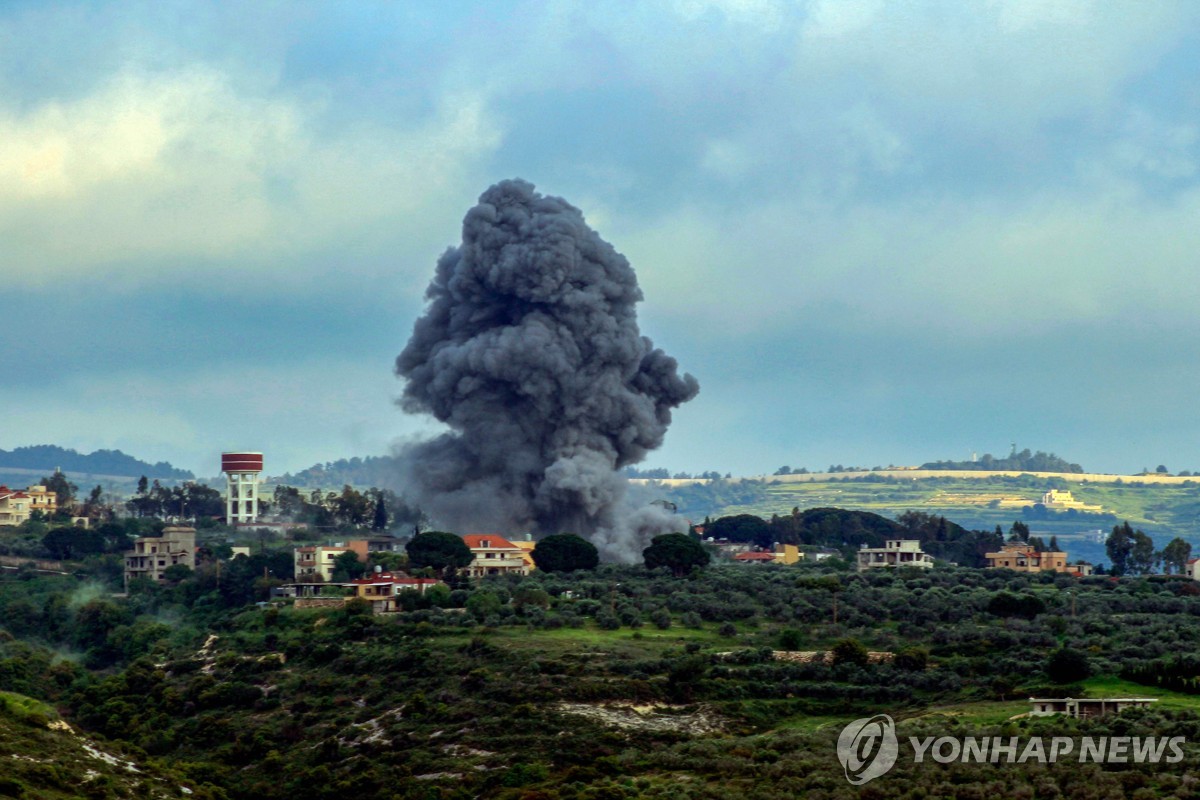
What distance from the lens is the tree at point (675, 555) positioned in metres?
103

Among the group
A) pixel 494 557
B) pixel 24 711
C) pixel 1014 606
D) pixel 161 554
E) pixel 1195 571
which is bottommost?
pixel 24 711

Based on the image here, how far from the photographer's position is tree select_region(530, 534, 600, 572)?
10244 cm

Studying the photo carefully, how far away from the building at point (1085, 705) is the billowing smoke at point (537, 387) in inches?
2121

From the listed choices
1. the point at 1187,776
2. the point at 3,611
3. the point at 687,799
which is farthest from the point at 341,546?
the point at 1187,776

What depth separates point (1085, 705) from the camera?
200 feet

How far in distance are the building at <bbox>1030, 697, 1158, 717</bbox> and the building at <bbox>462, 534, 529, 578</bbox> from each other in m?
45.7

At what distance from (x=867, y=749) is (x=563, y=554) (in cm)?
4958

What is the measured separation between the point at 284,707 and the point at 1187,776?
39.7 metres

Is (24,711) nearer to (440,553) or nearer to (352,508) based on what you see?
(440,553)

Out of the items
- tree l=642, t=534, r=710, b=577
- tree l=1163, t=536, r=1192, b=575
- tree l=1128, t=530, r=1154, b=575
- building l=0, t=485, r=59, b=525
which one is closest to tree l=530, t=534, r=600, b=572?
tree l=642, t=534, r=710, b=577

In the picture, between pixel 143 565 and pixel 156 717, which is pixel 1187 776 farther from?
pixel 143 565

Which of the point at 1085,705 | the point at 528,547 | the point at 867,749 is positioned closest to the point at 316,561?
the point at 528,547

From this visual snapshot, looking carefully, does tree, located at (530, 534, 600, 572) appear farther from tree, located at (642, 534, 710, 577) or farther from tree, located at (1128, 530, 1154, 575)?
tree, located at (1128, 530, 1154, 575)

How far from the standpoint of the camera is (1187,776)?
46469 mm
